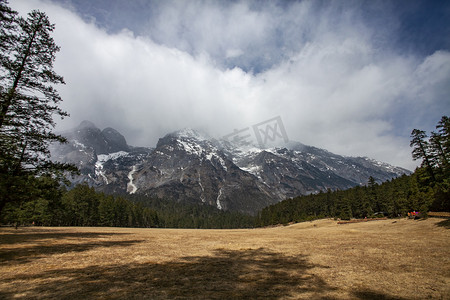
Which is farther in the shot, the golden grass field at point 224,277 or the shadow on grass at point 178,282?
the golden grass field at point 224,277

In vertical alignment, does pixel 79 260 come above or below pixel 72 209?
below

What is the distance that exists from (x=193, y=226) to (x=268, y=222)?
61.4 meters

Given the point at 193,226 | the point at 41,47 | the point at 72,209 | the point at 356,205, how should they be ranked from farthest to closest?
the point at 193,226
the point at 356,205
the point at 72,209
the point at 41,47

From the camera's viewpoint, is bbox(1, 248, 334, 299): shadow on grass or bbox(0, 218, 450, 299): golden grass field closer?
bbox(1, 248, 334, 299): shadow on grass

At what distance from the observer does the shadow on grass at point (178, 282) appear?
6.20 meters

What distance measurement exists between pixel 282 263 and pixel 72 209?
293 feet

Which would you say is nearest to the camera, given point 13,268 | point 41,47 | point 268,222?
point 13,268

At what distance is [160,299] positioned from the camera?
5723 millimetres

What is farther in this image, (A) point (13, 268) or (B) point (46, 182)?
(B) point (46, 182)

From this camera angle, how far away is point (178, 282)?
7.43 metres

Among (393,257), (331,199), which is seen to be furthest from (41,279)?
(331,199)

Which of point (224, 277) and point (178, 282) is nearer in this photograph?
point (178, 282)

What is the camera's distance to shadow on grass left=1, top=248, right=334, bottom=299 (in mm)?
6199

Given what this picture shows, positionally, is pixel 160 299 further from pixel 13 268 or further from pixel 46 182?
pixel 46 182
